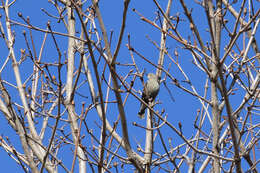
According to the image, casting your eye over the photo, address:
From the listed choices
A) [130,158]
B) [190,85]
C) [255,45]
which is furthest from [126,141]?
[255,45]

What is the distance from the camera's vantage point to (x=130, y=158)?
9.30 feet

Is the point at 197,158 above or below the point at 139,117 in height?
Answer: below

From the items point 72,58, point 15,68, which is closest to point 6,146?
point 15,68

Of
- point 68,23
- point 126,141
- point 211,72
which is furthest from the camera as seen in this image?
point 68,23

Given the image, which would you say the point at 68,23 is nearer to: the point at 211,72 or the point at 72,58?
the point at 72,58

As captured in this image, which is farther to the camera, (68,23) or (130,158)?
(68,23)

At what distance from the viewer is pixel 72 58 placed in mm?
4332

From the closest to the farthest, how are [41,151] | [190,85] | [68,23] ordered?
1. [190,85]
2. [41,151]
3. [68,23]

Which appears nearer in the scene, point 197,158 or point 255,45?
point 197,158

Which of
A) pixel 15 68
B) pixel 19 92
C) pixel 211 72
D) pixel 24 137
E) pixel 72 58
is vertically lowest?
pixel 24 137

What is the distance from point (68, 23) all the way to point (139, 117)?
7.62 feet

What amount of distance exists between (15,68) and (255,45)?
2530mm

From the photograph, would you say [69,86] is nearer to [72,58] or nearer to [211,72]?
[72,58]

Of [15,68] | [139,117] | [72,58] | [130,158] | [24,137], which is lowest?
[130,158]
